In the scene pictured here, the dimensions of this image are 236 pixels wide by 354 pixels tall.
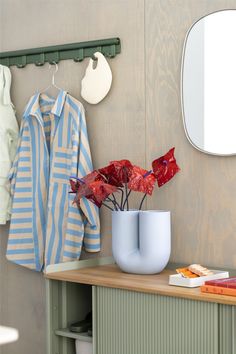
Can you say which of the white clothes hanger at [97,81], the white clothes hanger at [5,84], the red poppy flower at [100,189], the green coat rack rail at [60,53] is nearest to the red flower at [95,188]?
the red poppy flower at [100,189]

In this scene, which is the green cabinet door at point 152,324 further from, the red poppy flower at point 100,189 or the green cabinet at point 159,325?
the red poppy flower at point 100,189

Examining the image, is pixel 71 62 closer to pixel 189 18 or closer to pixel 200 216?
pixel 189 18

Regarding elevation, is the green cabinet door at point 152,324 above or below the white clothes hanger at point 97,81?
below

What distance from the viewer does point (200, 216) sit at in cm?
277

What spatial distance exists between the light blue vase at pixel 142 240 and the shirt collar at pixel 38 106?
2.16 feet

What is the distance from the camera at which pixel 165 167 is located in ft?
9.05

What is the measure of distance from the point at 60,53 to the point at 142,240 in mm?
1092

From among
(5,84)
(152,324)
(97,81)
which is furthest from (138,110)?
(152,324)

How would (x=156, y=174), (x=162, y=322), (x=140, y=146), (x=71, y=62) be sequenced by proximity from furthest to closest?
(x=71, y=62), (x=140, y=146), (x=156, y=174), (x=162, y=322)

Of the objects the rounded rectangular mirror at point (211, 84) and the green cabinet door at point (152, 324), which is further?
the rounded rectangular mirror at point (211, 84)

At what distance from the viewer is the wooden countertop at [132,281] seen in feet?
7.37

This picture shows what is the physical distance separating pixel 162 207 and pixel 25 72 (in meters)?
1.06

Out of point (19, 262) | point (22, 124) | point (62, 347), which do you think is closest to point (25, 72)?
point (22, 124)

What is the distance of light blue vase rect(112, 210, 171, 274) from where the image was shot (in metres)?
2.64
